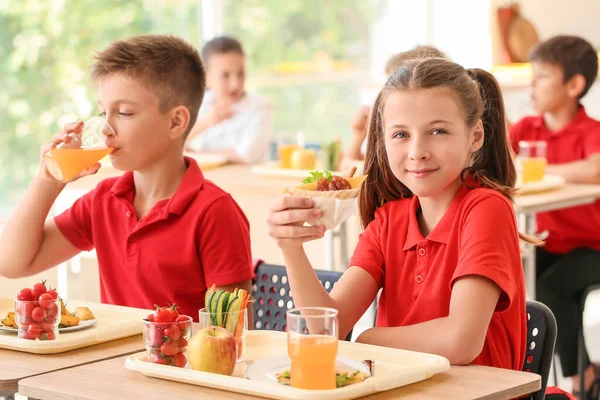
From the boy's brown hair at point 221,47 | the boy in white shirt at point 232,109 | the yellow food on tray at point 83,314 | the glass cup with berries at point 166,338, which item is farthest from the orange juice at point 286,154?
the glass cup with berries at point 166,338

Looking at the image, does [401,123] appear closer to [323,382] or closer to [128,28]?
[323,382]

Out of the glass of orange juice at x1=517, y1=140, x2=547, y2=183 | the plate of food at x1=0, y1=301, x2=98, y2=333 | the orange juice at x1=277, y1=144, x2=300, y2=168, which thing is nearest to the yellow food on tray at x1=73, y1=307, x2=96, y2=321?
the plate of food at x1=0, y1=301, x2=98, y2=333

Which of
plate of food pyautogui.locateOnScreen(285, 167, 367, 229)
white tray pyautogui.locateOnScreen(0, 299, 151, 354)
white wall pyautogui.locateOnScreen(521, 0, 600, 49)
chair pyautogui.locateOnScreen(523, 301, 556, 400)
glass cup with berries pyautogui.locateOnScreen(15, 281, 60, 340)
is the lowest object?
chair pyautogui.locateOnScreen(523, 301, 556, 400)

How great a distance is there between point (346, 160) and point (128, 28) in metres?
2.32

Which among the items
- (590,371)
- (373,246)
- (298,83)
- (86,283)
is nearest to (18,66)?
(86,283)

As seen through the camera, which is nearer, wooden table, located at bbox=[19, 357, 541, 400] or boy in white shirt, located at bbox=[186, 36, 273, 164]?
wooden table, located at bbox=[19, 357, 541, 400]

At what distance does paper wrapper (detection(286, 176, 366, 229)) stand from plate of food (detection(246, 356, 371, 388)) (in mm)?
229

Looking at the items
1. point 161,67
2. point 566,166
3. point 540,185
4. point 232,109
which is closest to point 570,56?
point 566,166

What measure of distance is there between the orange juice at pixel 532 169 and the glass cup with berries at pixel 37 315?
2.18 meters

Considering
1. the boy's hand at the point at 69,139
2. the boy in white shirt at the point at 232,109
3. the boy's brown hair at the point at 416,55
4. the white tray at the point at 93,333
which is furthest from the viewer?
the boy in white shirt at the point at 232,109

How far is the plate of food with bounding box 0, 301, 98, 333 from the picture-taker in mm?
1863

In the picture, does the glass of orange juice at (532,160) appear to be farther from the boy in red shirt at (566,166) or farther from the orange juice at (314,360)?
the orange juice at (314,360)

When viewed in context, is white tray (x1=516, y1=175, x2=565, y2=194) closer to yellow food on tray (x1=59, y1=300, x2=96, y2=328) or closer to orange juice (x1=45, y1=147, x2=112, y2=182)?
orange juice (x1=45, y1=147, x2=112, y2=182)

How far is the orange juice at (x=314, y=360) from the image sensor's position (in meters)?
1.42
